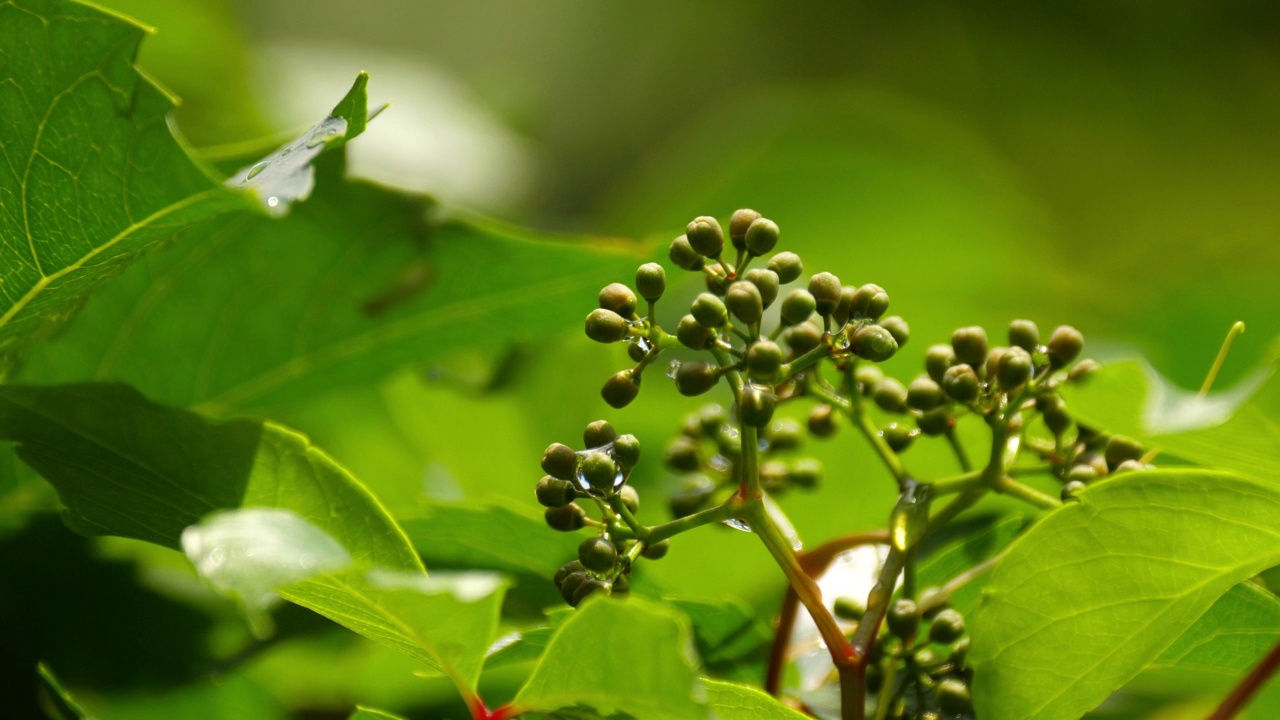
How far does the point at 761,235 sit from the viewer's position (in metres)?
0.81

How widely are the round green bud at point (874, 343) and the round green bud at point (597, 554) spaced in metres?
0.22

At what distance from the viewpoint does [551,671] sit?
63cm

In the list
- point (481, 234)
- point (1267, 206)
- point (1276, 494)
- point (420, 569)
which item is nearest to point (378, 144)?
point (481, 234)

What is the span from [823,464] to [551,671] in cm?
77

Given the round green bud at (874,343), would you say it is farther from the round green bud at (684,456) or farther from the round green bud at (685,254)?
the round green bud at (684,456)

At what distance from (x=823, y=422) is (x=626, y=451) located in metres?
0.27

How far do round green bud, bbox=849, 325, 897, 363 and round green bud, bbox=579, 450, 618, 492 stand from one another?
189 millimetres

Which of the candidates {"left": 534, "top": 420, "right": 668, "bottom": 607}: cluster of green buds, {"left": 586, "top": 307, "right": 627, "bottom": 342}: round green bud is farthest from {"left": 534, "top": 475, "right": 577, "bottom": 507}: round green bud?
{"left": 586, "top": 307, "right": 627, "bottom": 342}: round green bud

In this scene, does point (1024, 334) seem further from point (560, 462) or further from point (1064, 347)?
point (560, 462)

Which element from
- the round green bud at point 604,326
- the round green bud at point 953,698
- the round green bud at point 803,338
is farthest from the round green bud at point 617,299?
the round green bud at point 953,698

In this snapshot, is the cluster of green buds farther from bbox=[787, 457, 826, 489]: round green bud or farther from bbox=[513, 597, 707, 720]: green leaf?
bbox=[787, 457, 826, 489]: round green bud

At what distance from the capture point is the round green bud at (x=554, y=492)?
0.75 m

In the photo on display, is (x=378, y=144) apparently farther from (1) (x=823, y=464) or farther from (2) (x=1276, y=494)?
(2) (x=1276, y=494)

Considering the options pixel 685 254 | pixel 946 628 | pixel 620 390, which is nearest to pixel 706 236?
pixel 685 254
